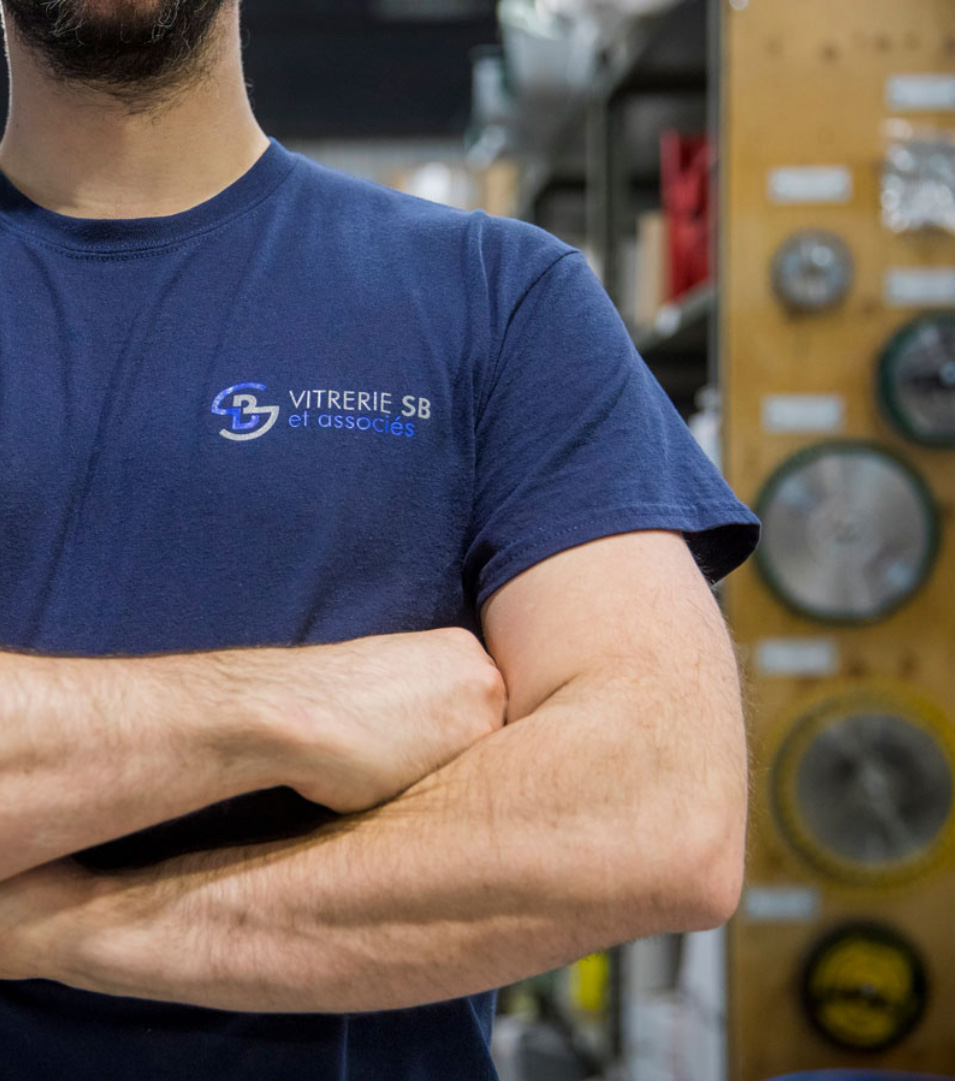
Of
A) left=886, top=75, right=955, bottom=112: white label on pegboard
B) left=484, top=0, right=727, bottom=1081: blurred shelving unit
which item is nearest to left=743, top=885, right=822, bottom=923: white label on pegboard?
left=484, top=0, right=727, bottom=1081: blurred shelving unit

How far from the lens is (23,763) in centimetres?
91

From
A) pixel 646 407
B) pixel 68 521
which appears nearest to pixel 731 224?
pixel 646 407

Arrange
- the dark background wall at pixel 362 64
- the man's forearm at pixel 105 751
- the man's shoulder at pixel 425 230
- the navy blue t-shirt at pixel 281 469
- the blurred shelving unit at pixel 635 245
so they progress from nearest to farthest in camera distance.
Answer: the man's forearm at pixel 105 751
the navy blue t-shirt at pixel 281 469
the man's shoulder at pixel 425 230
the blurred shelving unit at pixel 635 245
the dark background wall at pixel 362 64

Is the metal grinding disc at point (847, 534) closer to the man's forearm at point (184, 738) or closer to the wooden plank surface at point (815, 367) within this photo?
the wooden plank surface at point (815, 367)

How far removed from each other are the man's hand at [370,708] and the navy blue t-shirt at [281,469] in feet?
0.21

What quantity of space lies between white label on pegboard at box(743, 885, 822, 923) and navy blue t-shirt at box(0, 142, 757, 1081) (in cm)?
175

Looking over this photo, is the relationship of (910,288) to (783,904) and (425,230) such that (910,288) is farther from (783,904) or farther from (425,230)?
(425,230)

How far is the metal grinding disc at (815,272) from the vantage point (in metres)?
2.75

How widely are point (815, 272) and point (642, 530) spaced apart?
186 centimetres

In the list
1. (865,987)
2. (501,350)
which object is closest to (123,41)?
(501,350)

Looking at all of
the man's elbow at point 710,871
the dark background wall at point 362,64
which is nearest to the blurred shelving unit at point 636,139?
the man's elbow at point 710,871

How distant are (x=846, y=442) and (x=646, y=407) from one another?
1768 millimetres

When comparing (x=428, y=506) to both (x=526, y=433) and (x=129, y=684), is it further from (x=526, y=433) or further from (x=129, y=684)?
(x=129, y=684)

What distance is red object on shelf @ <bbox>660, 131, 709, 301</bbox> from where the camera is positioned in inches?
132
